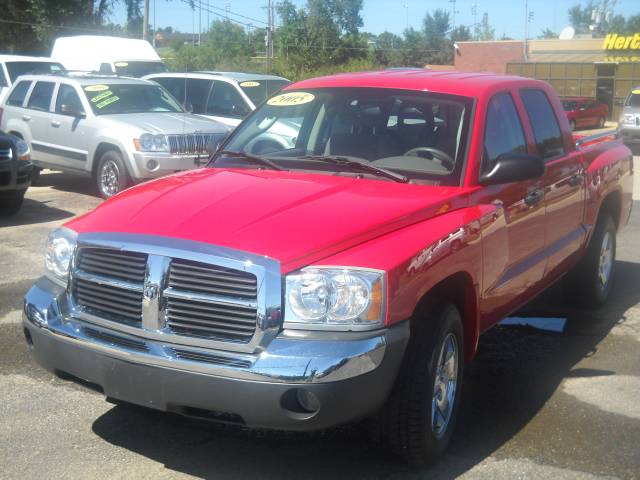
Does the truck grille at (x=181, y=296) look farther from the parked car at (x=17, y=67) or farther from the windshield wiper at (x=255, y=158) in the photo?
the parked car at (x=17, y=67)

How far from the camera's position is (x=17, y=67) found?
63.0 feet

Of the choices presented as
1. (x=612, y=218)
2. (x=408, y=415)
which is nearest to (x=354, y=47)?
(x=612, y=218)

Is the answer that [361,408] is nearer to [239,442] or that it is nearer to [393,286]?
[393,286]

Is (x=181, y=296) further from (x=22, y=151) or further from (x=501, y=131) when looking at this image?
(x=22, y=151)

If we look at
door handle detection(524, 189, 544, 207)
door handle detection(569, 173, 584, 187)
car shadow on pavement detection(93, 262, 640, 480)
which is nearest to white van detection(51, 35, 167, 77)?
door handle detection(569, 173, 584, 187)

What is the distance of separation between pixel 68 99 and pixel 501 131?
937cm

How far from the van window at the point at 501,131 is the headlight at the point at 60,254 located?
88.4 inches

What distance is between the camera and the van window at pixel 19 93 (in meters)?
14.0

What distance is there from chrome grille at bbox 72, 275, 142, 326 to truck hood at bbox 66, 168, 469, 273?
0.26m

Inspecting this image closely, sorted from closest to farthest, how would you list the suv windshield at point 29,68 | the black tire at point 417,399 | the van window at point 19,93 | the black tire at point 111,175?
the black tire at point 417,399 < the black tire at point 111,175 < the van window at point 19,93 < the suv windshield at point 29,68

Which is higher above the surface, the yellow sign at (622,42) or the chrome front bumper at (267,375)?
the yellow sign at (622,42)

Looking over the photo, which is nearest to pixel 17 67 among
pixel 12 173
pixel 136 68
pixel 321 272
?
pixel 136 68

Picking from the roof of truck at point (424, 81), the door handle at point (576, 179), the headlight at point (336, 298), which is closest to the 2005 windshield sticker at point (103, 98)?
→ the roof of truck at point (424, 81)

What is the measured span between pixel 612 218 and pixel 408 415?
399 centimetres
